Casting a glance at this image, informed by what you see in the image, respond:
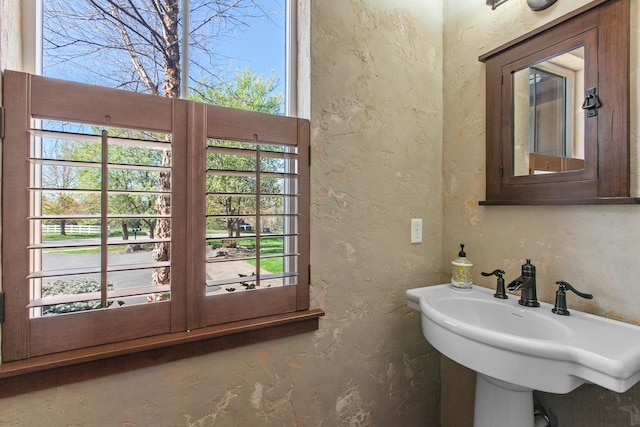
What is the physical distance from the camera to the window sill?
733 mm

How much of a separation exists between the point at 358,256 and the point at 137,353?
0.82 meters

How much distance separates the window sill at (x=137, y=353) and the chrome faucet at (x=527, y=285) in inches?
28.0

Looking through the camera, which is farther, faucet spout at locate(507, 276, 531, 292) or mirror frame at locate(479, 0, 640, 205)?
faucet spout at locate(507, 276, 531, 292)

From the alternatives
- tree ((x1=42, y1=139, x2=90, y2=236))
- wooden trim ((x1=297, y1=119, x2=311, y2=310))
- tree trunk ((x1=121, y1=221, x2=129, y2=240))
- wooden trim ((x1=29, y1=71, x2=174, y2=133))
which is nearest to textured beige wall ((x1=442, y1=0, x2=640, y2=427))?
wooden trim ((x1=297, y1=119, x2=311, y2=310))

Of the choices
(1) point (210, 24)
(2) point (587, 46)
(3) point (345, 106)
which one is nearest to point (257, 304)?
(3) point (345, 106)

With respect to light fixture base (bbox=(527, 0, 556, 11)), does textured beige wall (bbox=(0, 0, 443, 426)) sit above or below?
below

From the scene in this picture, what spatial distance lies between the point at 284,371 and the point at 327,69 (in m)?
1.17

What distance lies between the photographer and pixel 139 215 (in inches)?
34.0

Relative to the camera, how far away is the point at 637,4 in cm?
83

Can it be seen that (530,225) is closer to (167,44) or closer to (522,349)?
(522,349)

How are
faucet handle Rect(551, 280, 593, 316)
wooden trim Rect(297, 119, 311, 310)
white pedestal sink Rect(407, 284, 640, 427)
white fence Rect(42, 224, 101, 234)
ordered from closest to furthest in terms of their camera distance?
white pedestal sink Rect(407, 284, 640, 427), white fence Rect(42, 224, 101, 234), faucet handle Rect(551, 280, 593, 316), wooden trim Rect(297, 119, 311, 310)

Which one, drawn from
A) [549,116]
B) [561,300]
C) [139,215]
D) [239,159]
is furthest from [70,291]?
[549,116]

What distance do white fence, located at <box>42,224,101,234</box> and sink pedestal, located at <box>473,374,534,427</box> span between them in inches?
51.9

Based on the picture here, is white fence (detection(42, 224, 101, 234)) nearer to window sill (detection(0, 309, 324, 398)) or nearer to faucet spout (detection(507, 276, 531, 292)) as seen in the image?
window sill (detection(0, 309, 324, 398))
